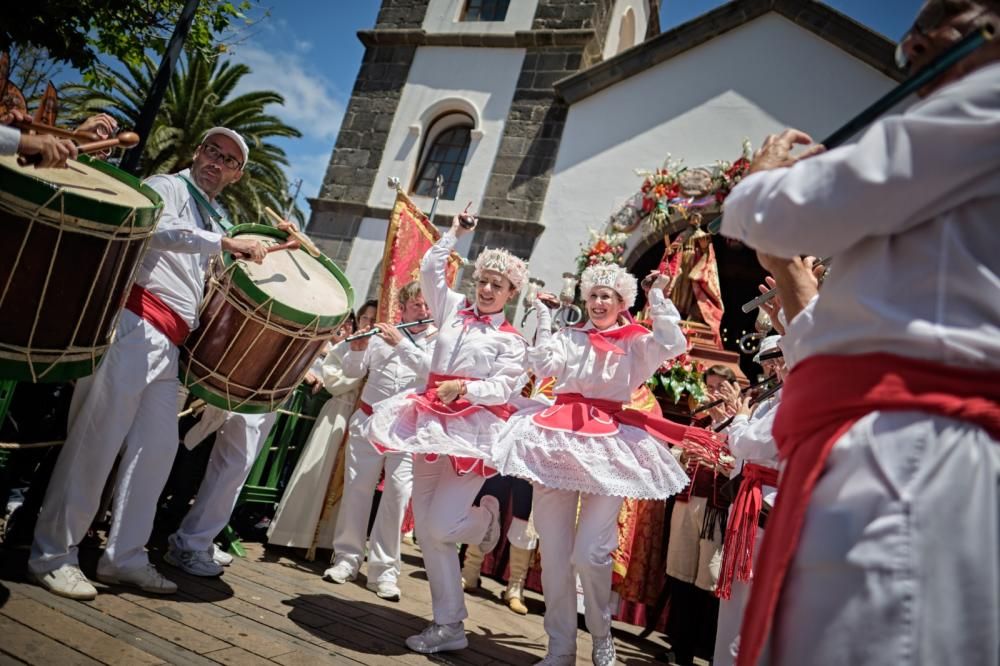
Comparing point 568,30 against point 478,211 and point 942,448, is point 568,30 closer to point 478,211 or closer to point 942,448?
point 478,211

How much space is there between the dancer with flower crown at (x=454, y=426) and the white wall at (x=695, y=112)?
19.1 feet

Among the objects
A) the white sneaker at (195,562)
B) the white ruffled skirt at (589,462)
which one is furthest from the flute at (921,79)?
the white sneaker at (195,562)

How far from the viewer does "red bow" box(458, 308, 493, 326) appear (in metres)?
4.00

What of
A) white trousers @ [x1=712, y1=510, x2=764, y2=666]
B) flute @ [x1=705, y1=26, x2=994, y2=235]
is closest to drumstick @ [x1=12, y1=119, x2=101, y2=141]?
flute @ [x1=705, y1=26, x2=994, y2=235]

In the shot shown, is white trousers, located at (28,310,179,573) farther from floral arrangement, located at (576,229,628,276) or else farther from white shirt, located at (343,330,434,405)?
floral arrangement, located at (576,229,628,276)

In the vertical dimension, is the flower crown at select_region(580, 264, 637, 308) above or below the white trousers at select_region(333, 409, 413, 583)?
above

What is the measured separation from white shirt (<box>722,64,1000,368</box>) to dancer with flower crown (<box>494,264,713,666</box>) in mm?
2228

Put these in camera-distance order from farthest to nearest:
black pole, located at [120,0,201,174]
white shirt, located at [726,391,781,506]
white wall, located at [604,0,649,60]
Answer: white wall, located at [604,0,649,60]
black pole, located at [120,0,201,174]
white shirt, located at [726,391,781,506]

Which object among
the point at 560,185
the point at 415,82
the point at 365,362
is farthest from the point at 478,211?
the point at 365,362

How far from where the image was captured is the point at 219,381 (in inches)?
135

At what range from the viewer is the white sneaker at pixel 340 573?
4625 mm

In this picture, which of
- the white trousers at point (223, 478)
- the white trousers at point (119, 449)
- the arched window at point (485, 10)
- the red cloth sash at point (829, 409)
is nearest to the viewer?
the red cloth sash at point (829, 409)

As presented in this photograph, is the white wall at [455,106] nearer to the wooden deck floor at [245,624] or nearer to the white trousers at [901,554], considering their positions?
the wooden deck floor at [245,624]

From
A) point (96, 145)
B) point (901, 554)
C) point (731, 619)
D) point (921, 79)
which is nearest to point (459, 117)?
point (96, 145)
